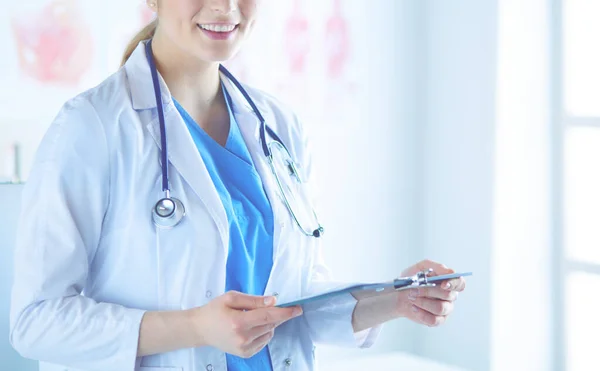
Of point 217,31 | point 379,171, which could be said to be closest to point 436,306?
point 217,31

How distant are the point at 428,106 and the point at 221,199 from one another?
88.0 inches

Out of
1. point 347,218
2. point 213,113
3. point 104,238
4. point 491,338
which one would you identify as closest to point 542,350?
point 491,338

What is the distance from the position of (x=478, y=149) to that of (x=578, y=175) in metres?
0.39

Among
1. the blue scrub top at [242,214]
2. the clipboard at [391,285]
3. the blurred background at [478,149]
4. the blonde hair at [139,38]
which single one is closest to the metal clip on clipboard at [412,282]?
the clipboard at [391,285]

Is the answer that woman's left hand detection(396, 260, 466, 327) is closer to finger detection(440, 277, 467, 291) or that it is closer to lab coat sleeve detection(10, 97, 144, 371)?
finger detection(440, 277, 467, 291)

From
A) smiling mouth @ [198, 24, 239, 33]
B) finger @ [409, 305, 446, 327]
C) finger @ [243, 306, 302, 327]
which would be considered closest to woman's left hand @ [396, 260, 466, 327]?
finger @ [409, 305, 446, 327]

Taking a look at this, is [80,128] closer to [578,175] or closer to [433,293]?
[433,293]

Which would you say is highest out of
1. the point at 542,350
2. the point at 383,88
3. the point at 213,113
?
the point at 383,88

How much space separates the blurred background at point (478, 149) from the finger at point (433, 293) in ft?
5.50

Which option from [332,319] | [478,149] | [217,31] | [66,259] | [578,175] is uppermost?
[217,31]

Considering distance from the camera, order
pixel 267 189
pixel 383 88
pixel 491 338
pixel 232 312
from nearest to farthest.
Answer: pixel 232 312 → pixel 267 189 → pixel 491 338 → pixel 383 88

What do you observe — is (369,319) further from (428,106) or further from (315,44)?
(428,106)

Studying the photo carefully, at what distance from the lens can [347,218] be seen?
322 centimetres

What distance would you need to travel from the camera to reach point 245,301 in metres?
1.11
